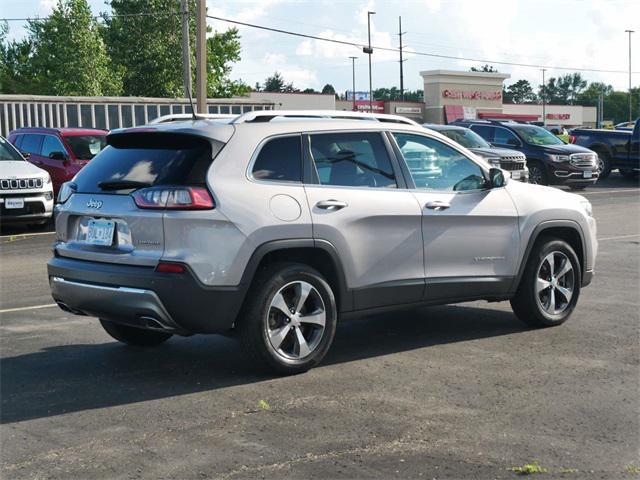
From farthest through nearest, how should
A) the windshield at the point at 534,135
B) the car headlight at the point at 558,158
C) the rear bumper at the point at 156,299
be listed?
the windshield at the point at 534,135
the car headlight at the point at 558,158
the rear bumper at the point at 156,299

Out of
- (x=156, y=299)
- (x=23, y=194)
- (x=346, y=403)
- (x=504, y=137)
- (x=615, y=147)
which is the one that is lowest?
(x=346, y=403)

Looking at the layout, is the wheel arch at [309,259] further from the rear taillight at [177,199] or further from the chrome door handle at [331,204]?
the rear taillight at [177,199]

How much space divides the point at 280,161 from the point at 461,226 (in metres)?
1.66

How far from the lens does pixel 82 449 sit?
15.5ft

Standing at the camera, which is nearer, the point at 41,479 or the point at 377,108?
the point at 41,479

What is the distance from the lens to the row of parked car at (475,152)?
51.8ft

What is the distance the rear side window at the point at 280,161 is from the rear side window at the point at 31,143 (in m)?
13.5

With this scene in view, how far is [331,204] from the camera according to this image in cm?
627

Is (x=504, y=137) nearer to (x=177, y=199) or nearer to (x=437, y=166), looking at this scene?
(x=437, y=166)

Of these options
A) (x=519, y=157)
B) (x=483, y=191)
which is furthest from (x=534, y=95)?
(x=483, y=191)

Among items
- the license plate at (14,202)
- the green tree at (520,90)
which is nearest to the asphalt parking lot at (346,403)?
the license plate at (14,202)

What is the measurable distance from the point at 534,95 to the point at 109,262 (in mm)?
201714

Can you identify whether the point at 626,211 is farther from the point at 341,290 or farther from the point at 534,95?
the point at 534,95

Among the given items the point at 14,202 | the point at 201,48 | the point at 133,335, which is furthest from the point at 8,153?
the point at 201,48
